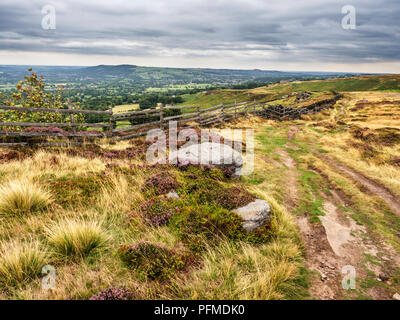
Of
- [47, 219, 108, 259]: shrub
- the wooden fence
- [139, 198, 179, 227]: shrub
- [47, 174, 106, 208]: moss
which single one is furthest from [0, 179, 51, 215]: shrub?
the wooden fence

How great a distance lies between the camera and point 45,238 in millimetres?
4000

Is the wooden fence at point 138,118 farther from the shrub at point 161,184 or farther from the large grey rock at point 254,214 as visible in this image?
the large grey rock at point 254,214

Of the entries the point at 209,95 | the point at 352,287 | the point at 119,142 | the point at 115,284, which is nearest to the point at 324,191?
the point at 352,287

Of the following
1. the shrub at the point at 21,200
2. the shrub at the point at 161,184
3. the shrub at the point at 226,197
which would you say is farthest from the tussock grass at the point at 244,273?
the shrub at the point at 21,200

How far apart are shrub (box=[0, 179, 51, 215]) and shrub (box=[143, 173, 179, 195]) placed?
2.49m

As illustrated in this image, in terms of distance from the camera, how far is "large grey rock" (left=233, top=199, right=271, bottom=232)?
4984mm

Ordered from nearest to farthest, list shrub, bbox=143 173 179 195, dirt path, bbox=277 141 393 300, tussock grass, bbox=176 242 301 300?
tussock grass, bbox=176 242 301 300 → dirt path, bbox=277 141 393 300 → shrub, bbox=143 173 179 195

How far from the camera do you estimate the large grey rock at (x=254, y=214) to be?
4.98 meters

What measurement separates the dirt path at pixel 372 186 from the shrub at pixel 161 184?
7.25 metres

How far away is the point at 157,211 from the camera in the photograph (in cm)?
512

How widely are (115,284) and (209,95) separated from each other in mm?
161886

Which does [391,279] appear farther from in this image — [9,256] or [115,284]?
[9,256]

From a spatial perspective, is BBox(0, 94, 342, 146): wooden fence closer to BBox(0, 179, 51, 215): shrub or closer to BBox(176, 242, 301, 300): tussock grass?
BBox(0, 179, 51, 215): shrub

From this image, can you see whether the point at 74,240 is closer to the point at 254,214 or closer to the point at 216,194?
the point at 216,194
